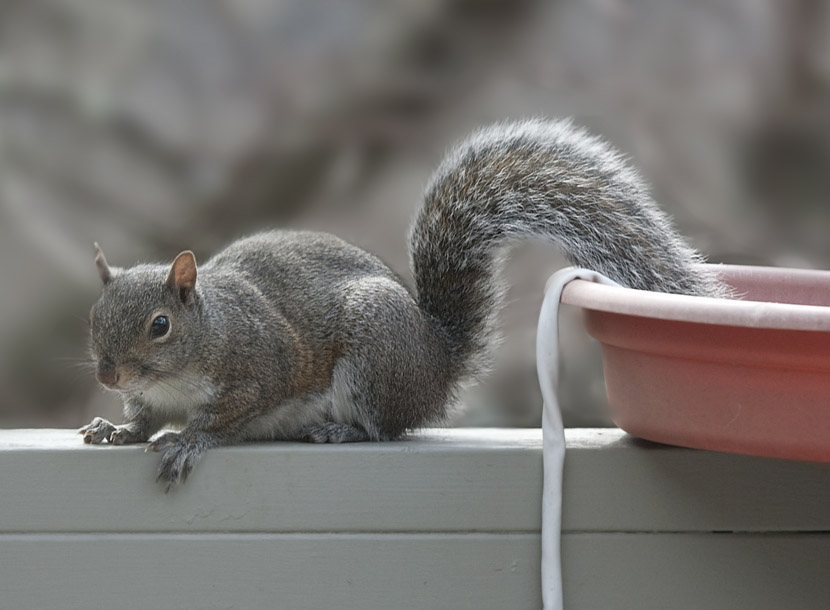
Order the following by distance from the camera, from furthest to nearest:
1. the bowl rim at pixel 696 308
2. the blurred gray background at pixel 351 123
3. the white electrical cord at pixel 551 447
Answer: the blurred gray background at pixel 351 123 → the white electrical cord at pixel 551 447 → the bowl rim at pixel 696 308

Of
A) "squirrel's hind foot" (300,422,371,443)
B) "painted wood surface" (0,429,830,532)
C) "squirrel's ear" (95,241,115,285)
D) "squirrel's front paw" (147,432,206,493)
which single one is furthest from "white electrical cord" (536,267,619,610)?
"squirrel's ear" (95,241,115,285)

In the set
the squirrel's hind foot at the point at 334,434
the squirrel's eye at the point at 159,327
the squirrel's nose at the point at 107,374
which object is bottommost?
the squirrel's hind foot at the point at 334,434

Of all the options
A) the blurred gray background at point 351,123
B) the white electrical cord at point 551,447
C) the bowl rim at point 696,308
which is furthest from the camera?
the blurred gray background at point 351,123

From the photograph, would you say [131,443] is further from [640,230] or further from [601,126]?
[601,126]

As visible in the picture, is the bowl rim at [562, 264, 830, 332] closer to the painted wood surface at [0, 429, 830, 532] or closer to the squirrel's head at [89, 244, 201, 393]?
the painted wood surface at [0, 429, 830, 532]

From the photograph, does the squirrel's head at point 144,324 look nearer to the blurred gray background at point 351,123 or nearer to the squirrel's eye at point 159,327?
the squirrel's eye at point 159,327

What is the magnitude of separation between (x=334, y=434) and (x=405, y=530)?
170mm

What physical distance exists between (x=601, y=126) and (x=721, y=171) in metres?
0.22

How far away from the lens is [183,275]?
144 cm

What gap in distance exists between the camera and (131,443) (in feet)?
4.87

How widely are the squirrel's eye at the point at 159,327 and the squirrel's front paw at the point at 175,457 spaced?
127 millimetres

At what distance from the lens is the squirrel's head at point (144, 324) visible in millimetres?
1397

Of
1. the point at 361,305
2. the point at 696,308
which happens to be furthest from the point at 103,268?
the point at 696,308

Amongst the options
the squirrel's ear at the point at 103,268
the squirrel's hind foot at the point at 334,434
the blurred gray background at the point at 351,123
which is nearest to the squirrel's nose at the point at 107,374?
the squirrel's ear at the point at 103,268
